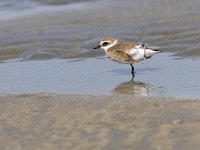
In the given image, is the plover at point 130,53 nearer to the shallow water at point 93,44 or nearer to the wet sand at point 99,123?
the shallow water at point 93,44

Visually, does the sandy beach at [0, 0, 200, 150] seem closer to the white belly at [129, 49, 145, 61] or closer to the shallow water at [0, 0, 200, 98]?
the shallow water at [0, 0, 200, 98]

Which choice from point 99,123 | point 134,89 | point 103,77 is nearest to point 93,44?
point 103,77

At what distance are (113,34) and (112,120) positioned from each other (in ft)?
20.7

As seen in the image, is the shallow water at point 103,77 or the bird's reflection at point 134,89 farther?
the shallow water at point 103,77

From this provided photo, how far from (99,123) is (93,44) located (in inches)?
222

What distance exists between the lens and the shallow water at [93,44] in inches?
369

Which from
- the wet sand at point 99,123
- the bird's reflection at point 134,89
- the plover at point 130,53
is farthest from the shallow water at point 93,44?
the wet sand at point 99,123

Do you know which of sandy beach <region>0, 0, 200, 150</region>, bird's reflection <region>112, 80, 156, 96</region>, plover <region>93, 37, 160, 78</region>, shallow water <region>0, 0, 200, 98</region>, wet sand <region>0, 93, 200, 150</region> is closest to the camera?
wet sand <region>0, 93, 200, 150</region>

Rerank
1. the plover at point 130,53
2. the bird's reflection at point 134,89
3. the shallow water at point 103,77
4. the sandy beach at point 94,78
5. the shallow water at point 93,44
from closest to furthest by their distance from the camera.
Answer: the sandy beach at point 94,78 < the bird's reflection at point 134,89 < the shallow water at point 103,77 < the shallow water at point 93,44 < the plover at point 130,53

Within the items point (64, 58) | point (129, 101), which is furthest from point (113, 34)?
point (129, 101)

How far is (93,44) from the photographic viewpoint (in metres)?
12.6

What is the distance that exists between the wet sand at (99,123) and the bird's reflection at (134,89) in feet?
1.87

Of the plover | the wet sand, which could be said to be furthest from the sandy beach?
the plover

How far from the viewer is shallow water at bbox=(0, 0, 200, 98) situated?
30.8 feet
